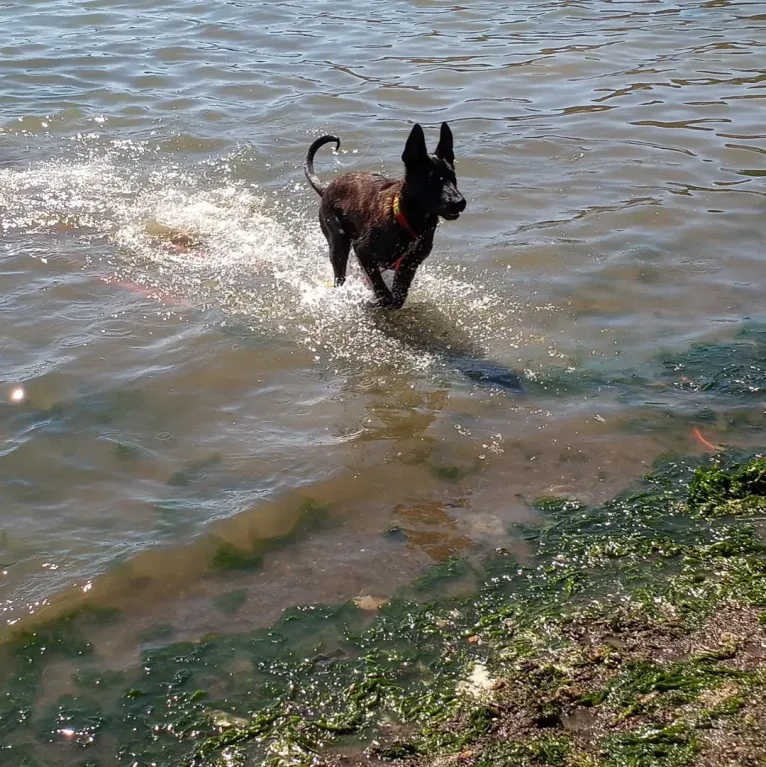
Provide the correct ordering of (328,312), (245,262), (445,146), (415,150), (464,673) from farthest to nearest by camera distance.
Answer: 1. (245,262)
2. (328,312)
3. (445,146)
4. (415,150)
5. (464,673)

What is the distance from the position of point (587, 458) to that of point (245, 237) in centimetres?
411

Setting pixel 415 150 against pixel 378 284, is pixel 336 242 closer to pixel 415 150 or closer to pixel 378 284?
pixel 378 284

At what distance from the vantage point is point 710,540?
378 cm

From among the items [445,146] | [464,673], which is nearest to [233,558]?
[464,673]

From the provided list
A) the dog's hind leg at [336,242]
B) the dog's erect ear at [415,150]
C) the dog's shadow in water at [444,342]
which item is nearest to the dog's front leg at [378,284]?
the dog's shadow in water at [444,342]

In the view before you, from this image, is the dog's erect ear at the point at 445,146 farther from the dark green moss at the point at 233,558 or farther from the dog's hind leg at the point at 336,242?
the dark green moss at the point at 233,558

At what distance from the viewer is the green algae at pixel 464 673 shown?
2828 millimetres

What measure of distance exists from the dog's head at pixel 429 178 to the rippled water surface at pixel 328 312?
0.91m

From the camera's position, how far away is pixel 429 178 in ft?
19.0

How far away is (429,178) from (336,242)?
1.11 metres


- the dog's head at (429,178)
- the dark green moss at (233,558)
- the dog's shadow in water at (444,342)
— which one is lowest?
the dark green moss at (233,558)

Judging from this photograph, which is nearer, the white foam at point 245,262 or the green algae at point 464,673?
the green algae at point 464,673

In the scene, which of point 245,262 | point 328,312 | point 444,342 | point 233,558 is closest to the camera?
point 233,558

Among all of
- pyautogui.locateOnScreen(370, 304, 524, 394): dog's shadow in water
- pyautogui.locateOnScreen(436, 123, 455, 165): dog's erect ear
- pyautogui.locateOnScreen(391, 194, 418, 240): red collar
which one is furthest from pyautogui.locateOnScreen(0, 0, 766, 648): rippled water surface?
pyautogui.locateOnScreen(436, 123, 455, 165): dog's erect ear
